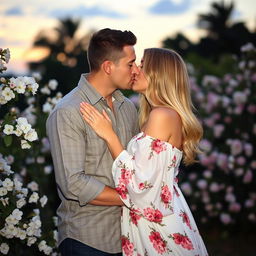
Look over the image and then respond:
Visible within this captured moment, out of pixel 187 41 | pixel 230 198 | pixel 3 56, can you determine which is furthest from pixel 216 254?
pixel 187 41

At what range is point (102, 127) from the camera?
359 centimetres

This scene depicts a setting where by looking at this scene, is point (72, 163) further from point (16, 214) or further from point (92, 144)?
point (16, 214)

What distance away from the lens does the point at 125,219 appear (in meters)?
3.71

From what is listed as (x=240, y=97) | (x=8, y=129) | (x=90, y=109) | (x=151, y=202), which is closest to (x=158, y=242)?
(x=151, y=202)

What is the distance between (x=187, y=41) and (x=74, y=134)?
1546 inches

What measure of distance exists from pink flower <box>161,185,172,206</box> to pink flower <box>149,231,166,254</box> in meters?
0.22

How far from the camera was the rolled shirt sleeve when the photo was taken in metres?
3.44

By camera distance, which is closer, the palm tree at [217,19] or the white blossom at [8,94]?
the white blossom at [8,94]

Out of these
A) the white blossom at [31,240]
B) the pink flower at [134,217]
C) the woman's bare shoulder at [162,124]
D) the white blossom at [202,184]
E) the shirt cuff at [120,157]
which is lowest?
the white blossom at [202,184]

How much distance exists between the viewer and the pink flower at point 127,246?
366 centimetres

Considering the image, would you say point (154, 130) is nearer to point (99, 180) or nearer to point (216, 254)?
point (99, 180)

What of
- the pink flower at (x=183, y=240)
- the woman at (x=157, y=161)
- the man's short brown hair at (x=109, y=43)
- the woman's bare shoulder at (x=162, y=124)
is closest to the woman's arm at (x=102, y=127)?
the woman at (x=157, y=161)

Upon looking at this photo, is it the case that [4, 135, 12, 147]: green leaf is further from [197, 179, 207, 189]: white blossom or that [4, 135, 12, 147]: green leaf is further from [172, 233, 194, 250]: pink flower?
[197, 179, 207, 189]: white blossom

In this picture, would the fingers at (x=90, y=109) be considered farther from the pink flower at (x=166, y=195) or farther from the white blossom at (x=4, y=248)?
the white blossom at (x=4, y=248)
